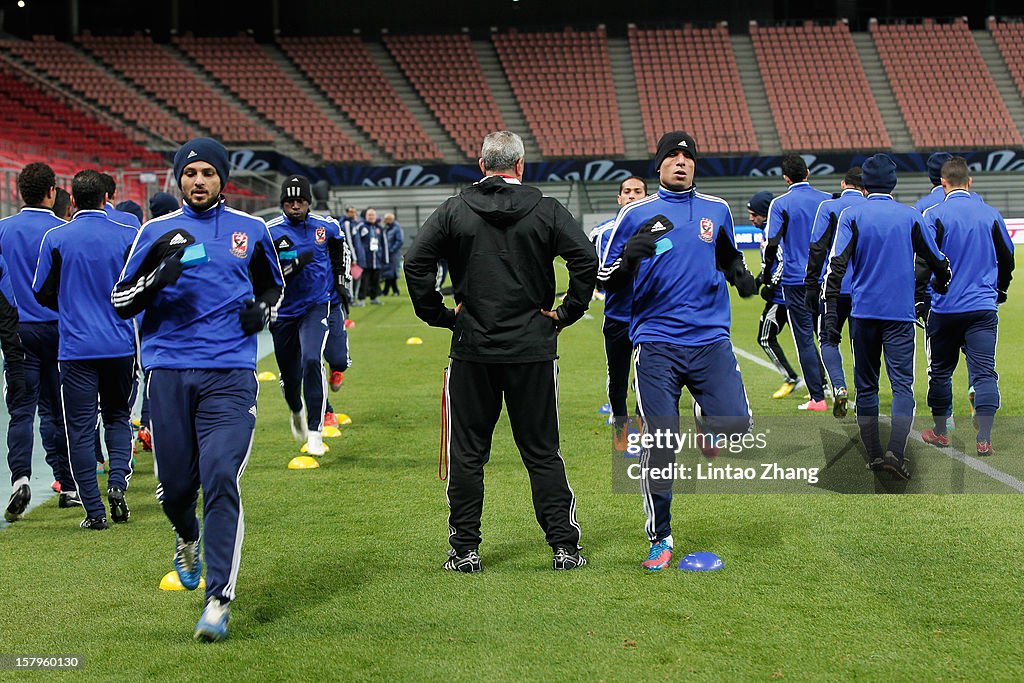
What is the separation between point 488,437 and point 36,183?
136 inches

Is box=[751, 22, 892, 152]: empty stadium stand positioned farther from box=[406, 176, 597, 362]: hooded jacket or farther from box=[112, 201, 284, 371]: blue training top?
box=[112, 201, 284, 371]: blue training top

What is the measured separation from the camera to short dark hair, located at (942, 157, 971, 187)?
324 inches

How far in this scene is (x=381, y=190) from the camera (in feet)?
127

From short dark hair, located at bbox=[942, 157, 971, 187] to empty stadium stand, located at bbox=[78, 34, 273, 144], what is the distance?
109 feet

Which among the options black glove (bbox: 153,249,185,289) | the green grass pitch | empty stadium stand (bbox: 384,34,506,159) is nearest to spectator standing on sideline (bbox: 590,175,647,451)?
the green grass pitch

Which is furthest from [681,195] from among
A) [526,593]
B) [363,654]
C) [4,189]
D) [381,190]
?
[381,190]

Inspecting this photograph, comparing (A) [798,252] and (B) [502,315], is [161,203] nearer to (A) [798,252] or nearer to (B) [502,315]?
(B) [502,315]

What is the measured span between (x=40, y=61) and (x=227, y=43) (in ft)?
Answer: 23.5

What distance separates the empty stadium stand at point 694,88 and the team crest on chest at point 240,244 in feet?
120

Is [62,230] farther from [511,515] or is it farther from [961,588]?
[961,588]

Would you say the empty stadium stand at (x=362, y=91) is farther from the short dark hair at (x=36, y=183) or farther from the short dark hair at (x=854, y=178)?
the short dark hair at (x=36, y=183)

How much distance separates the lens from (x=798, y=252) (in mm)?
10547

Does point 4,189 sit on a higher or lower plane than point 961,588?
higher

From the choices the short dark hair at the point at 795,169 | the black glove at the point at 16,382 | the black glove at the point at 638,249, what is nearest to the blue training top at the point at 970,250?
the short dark hair at the point at 795,169
